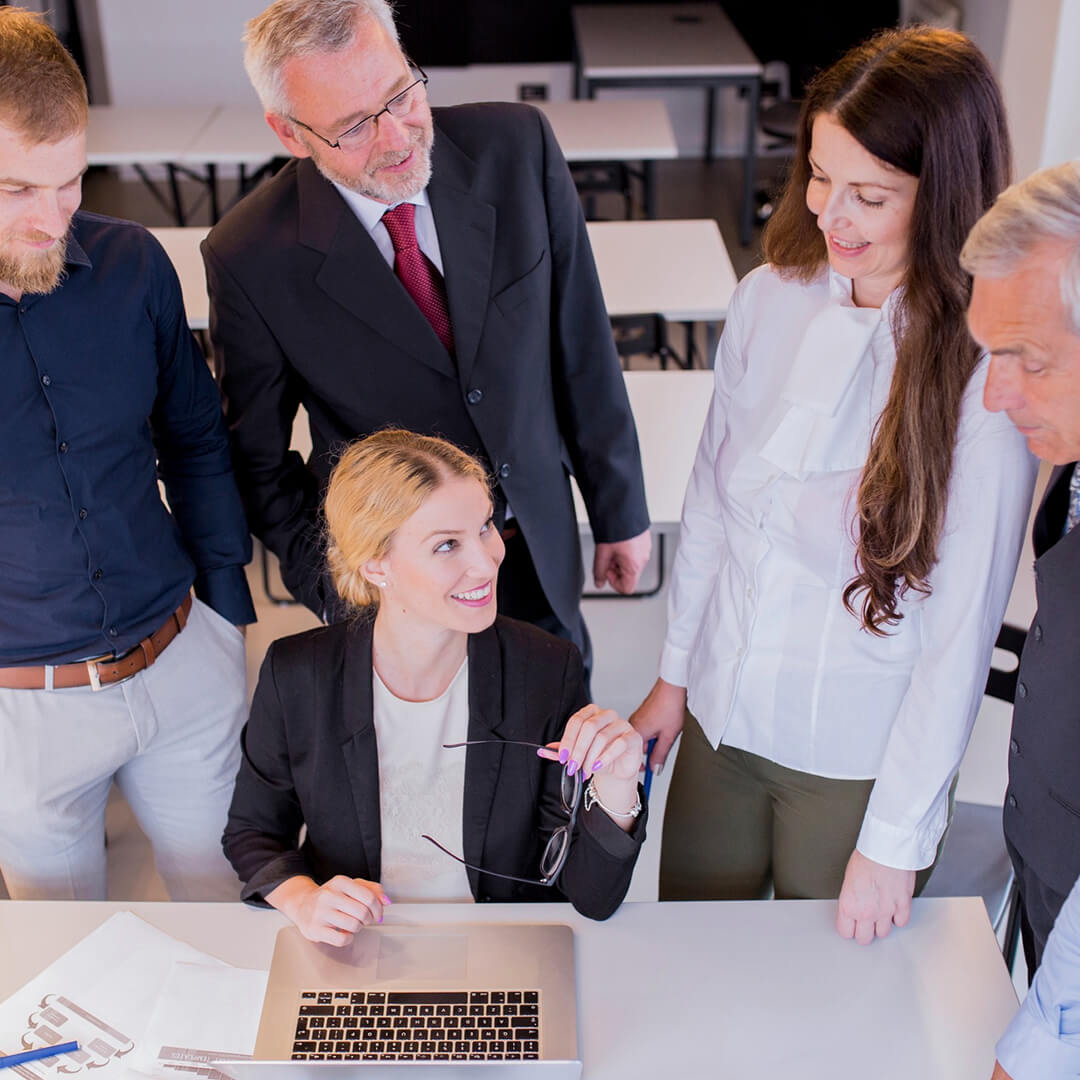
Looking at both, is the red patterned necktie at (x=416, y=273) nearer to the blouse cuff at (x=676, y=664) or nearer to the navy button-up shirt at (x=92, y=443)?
the navy button-up shirt at (x=92, y=443)

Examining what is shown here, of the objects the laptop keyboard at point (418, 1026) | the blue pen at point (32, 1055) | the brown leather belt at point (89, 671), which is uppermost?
the brown leather belt at point (89, 671)

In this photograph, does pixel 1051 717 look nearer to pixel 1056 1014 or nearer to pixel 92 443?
pixel 1056 1014

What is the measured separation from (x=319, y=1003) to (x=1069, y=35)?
4529 millimetres

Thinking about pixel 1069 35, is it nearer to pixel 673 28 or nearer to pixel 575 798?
pixel 673 28

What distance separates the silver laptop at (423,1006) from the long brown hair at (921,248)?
2.13 ft

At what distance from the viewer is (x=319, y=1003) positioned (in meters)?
1.52

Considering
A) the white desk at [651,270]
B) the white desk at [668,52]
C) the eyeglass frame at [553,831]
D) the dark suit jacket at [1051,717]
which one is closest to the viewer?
the dark suit jacket at [1051,717]

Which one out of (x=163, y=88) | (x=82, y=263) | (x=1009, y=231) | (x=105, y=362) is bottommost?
(x=163, y=88)

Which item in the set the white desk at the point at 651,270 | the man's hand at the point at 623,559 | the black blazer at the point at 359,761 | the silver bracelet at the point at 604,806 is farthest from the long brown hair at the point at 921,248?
the white desk at the point at 651,270

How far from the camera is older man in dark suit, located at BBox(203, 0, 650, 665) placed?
183 cm

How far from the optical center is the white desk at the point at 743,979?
147 centimetres

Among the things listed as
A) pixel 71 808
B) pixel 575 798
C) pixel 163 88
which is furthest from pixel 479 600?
pixel 163 88

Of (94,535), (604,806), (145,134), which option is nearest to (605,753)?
(604,806)

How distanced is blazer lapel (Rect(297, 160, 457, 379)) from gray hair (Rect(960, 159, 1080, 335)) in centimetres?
101
